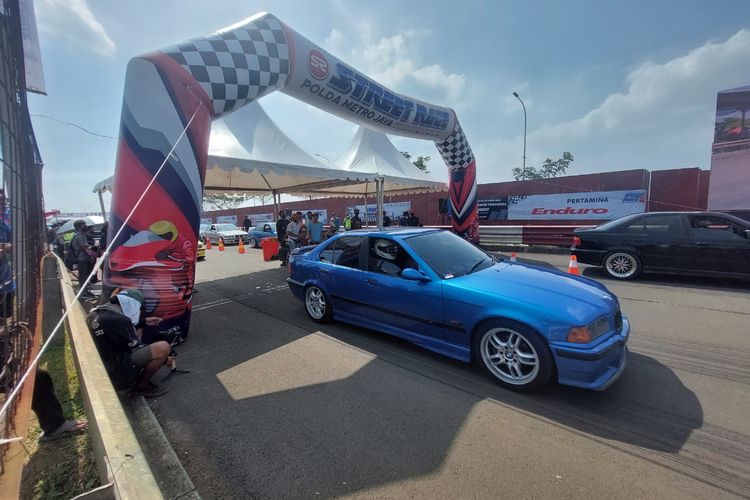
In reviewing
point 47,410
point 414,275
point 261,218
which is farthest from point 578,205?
point 261,218

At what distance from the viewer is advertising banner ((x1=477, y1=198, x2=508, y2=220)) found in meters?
16.7

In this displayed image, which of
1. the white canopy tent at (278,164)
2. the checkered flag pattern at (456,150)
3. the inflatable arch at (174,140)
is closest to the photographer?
the inflatable arch at (174,140)

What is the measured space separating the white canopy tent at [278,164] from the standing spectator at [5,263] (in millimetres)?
3904

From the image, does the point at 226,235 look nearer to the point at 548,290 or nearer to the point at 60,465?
the point at 60,465

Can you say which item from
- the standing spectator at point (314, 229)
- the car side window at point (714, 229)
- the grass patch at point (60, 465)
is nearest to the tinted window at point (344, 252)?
the grass patch at point (60, 465)

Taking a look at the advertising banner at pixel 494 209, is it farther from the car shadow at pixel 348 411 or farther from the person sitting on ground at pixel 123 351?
the person sitting on ground at pixel 123 351

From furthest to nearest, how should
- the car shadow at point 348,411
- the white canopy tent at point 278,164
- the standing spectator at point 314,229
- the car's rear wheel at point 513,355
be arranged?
the standing spectator at point 314,229, the white canopy tent at point 278,164, the car's rear wheel at point 513,355, the car shadow at point 348,411

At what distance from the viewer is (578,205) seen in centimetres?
1464

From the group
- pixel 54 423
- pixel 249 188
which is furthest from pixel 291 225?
pixel 54 423

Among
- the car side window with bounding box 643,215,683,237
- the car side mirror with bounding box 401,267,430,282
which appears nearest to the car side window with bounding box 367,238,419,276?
the car side mirror with bounding box 401,267,430,282

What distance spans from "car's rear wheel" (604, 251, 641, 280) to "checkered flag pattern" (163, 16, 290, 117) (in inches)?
295

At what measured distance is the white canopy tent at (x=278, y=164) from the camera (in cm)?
752

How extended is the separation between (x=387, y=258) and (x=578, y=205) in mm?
13575

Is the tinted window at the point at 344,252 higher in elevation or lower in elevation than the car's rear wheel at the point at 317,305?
higher
